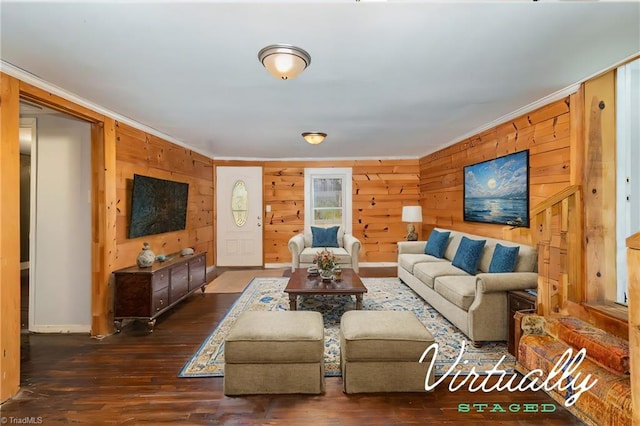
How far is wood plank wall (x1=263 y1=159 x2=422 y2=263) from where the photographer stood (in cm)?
621

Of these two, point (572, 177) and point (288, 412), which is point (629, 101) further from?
point (288, 412)

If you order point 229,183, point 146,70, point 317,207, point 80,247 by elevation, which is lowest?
point 80,247

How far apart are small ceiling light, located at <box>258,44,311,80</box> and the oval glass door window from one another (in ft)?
14.6

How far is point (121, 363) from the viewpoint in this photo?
98.0 inches

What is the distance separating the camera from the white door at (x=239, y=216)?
6184 mm

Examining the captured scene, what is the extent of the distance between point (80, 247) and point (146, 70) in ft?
6.88

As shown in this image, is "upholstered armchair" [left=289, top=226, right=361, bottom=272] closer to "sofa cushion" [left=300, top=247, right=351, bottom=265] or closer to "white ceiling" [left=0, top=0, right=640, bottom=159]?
"sofa cushion" [left=300, top=247, right=351, bottom=265]

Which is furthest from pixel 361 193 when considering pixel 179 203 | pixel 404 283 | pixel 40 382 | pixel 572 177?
pixel 40 382

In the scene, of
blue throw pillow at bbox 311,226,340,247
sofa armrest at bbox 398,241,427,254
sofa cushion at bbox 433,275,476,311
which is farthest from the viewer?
blue throw pillow at bbox 311,226,340,247

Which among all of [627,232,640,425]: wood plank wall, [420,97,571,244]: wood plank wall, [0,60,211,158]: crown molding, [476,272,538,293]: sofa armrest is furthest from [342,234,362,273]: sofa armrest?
[627,232,640,425]: wood plank wall

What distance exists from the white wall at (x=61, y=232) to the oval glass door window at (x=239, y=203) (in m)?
3.13

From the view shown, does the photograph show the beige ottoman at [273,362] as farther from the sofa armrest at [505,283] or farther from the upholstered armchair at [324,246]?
the upholstered armchair at [324,246]

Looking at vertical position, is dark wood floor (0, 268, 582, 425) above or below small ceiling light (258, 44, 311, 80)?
below

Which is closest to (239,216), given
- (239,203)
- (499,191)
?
(239,203)
